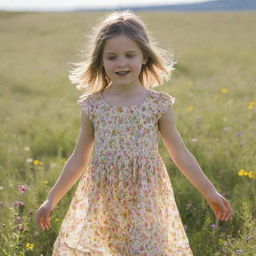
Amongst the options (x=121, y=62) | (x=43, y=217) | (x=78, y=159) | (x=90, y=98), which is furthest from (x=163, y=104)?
(x=43, y=217)

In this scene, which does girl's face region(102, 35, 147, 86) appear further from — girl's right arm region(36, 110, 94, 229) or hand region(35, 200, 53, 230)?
hand region(35, 200, 53, 230)

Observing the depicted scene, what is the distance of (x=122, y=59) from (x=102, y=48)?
0.67ft

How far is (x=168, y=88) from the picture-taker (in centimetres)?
879

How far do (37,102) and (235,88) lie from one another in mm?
3757

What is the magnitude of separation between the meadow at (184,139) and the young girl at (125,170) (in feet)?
0.94

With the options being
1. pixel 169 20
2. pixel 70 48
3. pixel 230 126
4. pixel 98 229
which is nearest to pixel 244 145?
pixel 230 126

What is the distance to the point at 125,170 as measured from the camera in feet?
8.43

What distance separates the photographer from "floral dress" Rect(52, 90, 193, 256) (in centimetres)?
256

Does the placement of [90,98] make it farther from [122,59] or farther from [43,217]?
[43,217]

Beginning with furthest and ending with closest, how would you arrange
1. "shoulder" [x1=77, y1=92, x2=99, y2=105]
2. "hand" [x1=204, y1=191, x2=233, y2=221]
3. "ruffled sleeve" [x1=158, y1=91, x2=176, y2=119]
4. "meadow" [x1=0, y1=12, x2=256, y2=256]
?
1. "meadow" [x1=0, y1=12, x2=256, y2=256]
2. "shoulder" [x1=77, y1=92, x2=99, y2=105]
3. "ruffled sleeve" [x1=158, y1=91, x2=176, y2=119]
4. "hand" [x1=204, y1=191, x2=233, y2=221]

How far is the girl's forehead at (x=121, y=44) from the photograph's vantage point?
2586 millimetres

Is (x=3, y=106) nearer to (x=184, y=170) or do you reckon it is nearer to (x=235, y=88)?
Result: (x=235, y=88)

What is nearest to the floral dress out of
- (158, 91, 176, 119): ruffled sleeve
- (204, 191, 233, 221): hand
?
(158, 91, 176, 119): ruffled sleeve

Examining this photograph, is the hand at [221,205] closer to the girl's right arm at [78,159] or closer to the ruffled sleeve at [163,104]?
the ruffled sleeve at [163,104]
